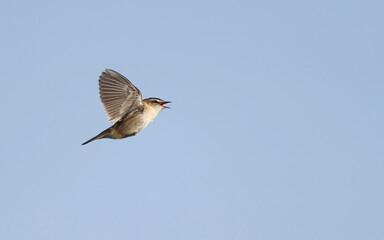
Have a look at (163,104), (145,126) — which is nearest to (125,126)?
(145,126)

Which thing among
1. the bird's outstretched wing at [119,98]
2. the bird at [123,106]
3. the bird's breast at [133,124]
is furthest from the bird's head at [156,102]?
the bird's breast at [133,124]

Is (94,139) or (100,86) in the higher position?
(100,86)

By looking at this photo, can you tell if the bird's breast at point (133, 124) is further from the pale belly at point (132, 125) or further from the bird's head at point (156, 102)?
the bird's head at point (156, 102)

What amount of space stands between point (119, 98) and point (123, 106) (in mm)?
310

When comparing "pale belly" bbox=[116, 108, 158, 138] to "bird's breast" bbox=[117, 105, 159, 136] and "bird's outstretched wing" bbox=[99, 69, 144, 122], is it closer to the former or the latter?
"bird's breast" bbox=[117, 105, 159, 136]

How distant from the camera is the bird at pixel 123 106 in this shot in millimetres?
16828

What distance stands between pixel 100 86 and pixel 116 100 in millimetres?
820

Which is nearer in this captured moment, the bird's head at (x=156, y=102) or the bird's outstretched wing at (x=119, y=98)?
the bird's outstretched wing at (x=119, y=98)

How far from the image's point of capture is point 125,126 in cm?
1680

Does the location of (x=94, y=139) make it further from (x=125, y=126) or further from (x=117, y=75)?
(x=117, y=75)

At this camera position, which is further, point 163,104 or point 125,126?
point 163,104

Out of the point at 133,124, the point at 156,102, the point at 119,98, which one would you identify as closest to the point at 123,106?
the point at 119,98

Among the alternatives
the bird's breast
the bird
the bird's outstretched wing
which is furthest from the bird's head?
the bird's breast

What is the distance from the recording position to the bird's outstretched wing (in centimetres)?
1722
